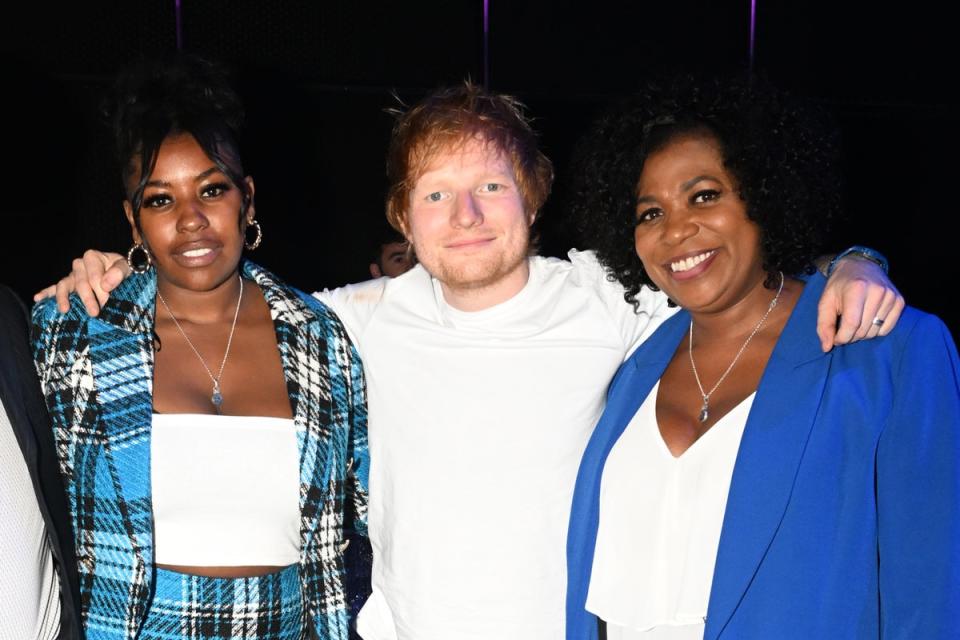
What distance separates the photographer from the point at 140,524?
176cm

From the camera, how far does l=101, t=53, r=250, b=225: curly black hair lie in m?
1.90

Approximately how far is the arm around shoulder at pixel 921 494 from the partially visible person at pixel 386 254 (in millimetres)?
2785

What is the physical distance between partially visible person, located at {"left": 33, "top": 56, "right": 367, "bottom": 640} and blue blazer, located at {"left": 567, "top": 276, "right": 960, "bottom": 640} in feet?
2.94

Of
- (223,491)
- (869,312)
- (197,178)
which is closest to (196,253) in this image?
(197,178)

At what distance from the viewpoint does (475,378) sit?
1874mm

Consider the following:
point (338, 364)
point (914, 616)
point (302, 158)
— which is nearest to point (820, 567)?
point (914, 616)

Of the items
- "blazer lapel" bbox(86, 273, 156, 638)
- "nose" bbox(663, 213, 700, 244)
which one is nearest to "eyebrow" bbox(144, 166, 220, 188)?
"blazer lapel" bbox(86, 273, 156, 638)

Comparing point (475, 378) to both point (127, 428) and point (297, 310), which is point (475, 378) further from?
point (127, 428)

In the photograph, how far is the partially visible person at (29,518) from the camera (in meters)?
1.51

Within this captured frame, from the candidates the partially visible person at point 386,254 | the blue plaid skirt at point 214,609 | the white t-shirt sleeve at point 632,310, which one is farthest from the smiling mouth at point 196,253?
the partially visible person at point 386,254

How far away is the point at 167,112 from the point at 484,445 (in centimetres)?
98

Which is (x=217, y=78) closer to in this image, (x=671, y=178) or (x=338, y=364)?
(x=338, y=364)

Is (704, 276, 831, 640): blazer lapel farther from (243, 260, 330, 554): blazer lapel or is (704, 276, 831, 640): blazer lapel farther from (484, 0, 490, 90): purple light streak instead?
(484, 0, 490, 90): purple light streak

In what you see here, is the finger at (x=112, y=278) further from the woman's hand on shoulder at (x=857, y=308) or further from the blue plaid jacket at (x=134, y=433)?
the woman's hand on shoulder at (x=857, y=308)
